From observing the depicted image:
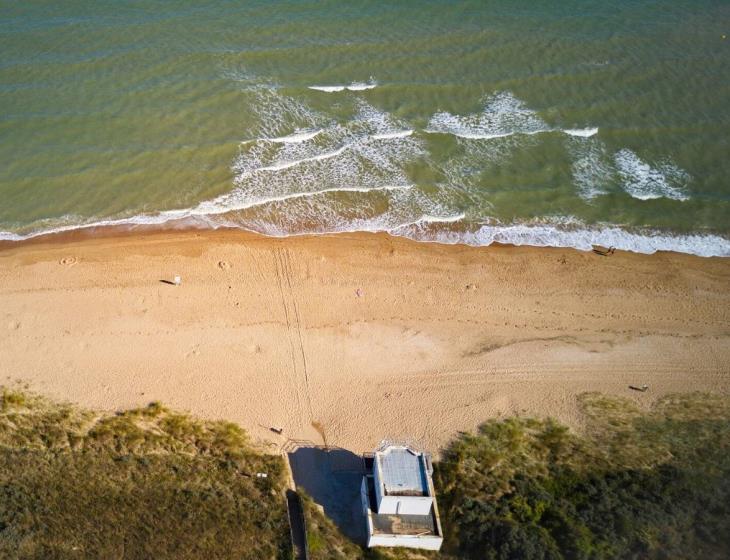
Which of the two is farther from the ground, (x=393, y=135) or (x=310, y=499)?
(x=393, y=135)

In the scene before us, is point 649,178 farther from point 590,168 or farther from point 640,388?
point 640,388

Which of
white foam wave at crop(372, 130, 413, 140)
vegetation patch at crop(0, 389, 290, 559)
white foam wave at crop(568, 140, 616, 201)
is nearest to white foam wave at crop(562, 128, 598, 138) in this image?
white foam wave at crop(568, 140, 616, 201)

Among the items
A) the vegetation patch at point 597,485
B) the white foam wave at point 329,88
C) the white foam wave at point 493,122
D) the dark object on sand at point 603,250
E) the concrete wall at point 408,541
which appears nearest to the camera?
the concrete wall at point 408,541

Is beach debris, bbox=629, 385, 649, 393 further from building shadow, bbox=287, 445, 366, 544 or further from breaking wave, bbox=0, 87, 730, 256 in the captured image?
building shadow, bbox=287, 445, 366, 544

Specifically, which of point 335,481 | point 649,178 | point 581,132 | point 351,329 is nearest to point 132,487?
point 335,481

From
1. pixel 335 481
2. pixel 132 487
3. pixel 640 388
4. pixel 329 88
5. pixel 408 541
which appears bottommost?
pixel 408 541

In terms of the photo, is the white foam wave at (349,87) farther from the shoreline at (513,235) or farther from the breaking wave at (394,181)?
the shoreline at (513,235)

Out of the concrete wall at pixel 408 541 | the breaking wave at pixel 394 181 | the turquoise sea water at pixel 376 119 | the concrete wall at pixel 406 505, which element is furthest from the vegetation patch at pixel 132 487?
the turquoise sea water at pixel 376 119
